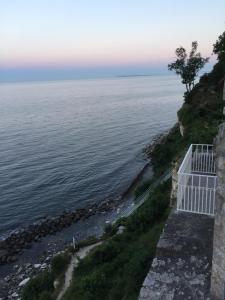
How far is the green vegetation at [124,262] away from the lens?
38.9 feet

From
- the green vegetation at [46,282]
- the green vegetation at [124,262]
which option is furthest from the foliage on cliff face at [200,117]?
the green vegetation at [46,282]

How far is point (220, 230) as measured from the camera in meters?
7.85

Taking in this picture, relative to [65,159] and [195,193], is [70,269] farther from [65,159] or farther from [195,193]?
[65,159]

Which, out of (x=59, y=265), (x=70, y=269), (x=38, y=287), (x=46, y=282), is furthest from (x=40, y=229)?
(x=70, y=269)

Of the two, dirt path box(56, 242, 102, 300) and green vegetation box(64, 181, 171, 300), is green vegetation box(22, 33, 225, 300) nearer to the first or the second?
green vegetation box(64, 181, 171, 300)

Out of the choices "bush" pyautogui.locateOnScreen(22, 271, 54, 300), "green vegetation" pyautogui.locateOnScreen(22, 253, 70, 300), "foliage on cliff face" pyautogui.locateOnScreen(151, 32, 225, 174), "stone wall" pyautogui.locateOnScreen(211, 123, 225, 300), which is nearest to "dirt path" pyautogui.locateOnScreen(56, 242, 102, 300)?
"green vegetation" pyautogui.locateOnScreen(22, 253, 70, 300)

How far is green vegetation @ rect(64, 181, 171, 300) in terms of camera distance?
11859mm

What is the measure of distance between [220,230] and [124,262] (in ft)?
26.0

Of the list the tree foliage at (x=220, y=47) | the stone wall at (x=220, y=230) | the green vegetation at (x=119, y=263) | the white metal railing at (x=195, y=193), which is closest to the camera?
the stone wall at (x=220, y=230)

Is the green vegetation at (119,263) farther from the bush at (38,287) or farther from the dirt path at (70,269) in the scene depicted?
the dirt path at (70,269)

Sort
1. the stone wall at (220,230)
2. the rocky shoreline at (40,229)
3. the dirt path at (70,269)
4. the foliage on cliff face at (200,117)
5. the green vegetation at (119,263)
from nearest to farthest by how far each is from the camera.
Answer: the stone wall at (220,230), the green vegetation at (119,263), the dirt path at (70,269), the foliage on cliff face at (200,117), the rocky shoreline at (40,229)

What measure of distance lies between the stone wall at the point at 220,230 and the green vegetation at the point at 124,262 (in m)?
3.35

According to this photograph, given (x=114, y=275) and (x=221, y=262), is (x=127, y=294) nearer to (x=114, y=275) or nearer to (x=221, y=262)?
(x=114, y=275)

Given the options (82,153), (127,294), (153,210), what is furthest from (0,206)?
(127,294)
